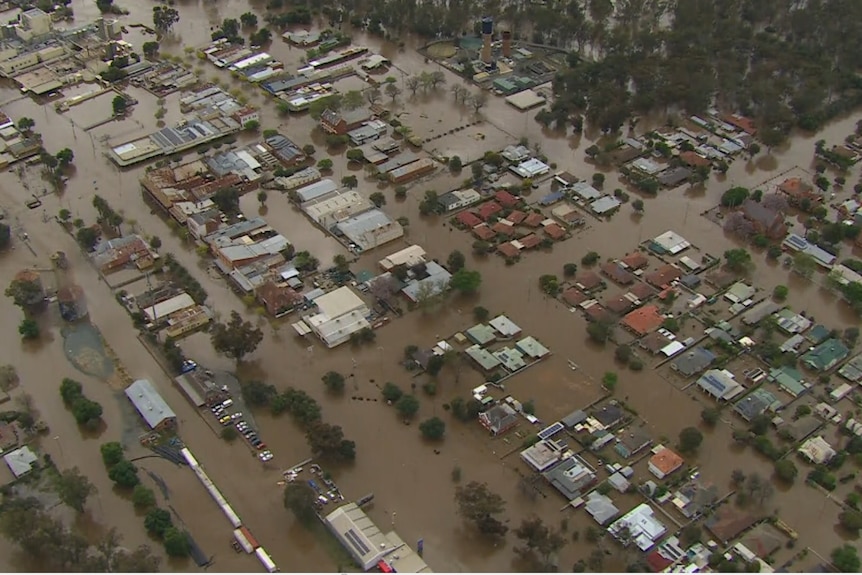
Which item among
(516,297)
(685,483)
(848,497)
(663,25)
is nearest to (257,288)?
(516,297)

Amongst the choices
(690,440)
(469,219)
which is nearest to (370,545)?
(690,440)

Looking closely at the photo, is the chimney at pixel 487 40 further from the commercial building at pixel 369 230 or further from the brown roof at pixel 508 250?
the brown roof at pixel 508 250

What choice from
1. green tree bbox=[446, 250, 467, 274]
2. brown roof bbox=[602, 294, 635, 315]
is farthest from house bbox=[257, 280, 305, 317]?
brown roof bbox=[602, 294, 635, 315]

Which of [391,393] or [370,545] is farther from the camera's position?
[391,393]

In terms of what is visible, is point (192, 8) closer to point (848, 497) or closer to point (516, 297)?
point (516, 297)

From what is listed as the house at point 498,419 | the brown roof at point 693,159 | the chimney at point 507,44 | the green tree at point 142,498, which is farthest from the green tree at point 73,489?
the chimney at point 507,44

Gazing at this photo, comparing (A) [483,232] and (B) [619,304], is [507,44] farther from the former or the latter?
(B) [619,304]

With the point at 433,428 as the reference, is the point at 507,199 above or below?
above
